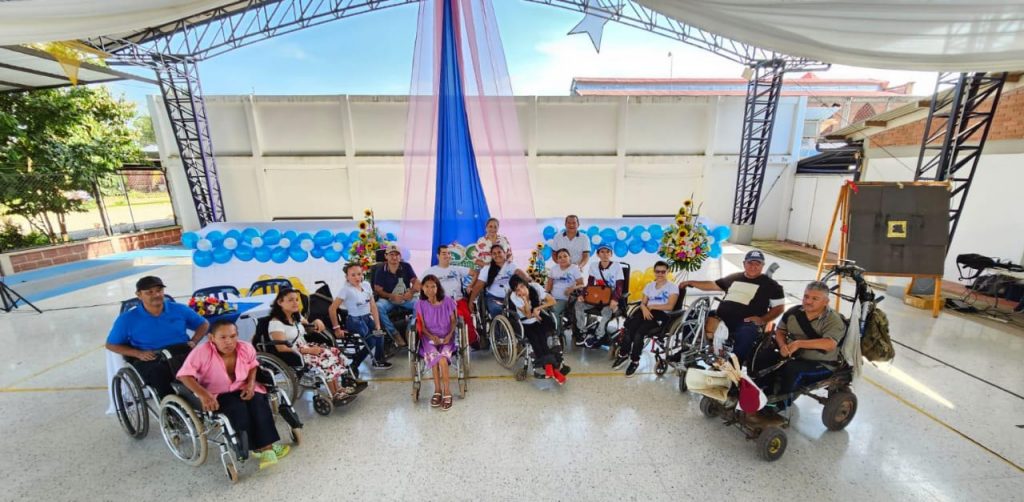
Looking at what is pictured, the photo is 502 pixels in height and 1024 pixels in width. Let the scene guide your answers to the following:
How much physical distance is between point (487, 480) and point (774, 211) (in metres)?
11.2

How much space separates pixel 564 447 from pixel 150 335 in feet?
8.64

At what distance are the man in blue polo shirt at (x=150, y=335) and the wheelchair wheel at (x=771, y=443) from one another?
11.6 ft

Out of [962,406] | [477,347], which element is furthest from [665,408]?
[962,406]

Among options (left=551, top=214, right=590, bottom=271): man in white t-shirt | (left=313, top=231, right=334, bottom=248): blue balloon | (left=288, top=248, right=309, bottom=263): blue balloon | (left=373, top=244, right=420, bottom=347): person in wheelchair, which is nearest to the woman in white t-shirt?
(left=551, top=214, right=590, bottom=271): man in white t-shirt

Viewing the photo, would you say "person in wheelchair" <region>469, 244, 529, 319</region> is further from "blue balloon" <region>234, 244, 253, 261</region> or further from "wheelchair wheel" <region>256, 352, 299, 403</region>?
"blue balloon" <region>234, 244, 253, 261</region>

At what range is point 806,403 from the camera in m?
2.81

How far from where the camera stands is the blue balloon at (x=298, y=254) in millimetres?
4605

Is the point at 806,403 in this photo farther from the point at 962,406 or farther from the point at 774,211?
the point at 774,211

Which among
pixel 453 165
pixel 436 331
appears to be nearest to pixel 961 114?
pixel 453 165

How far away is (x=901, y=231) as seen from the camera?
4227mm

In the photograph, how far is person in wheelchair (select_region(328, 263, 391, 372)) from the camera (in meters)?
3.12

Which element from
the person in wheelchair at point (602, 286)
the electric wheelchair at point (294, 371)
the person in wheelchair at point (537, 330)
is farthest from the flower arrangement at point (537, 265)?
the electric wheelchair at point (294, 371)

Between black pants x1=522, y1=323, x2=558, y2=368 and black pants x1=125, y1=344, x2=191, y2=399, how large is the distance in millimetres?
2271

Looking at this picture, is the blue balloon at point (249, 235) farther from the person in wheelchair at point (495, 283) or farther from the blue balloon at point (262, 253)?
the person in wheelchair at point (495, 283)
